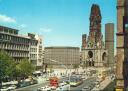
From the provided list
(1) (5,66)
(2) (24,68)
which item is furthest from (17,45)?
(1) (5,66)

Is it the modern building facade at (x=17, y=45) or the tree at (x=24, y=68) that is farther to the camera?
the modern building facade at (x=17, y=45)

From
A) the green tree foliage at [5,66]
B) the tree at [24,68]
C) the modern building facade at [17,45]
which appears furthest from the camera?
the modern building facade at [17,45]

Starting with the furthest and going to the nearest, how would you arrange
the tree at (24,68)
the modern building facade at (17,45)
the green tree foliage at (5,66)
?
the modern building facade at (17,45) → the tree at (24,68) → the green tree foliage at (5,66)

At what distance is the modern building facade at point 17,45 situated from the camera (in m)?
119

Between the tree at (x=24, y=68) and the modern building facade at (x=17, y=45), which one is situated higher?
the modern building facade at (x=17, y=45)

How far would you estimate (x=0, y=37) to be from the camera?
381ft

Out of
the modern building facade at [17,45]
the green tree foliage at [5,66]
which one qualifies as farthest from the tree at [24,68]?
the green tree foliage at [5,66]

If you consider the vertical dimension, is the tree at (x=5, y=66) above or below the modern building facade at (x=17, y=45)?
below

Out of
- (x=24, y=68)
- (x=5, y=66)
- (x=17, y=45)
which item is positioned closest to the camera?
(x=5, y=66)

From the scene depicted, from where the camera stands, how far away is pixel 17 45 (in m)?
128

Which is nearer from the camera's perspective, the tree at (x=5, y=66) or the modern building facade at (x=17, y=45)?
the tree at (x=5, y=66)

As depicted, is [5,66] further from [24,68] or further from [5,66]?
[24,68]

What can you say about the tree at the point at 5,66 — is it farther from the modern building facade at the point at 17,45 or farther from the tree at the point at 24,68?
the modern building facade at the point at 17,45

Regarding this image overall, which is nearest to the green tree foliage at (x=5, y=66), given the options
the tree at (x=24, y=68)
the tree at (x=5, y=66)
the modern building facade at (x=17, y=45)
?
the tree at (x=5, y=66)
